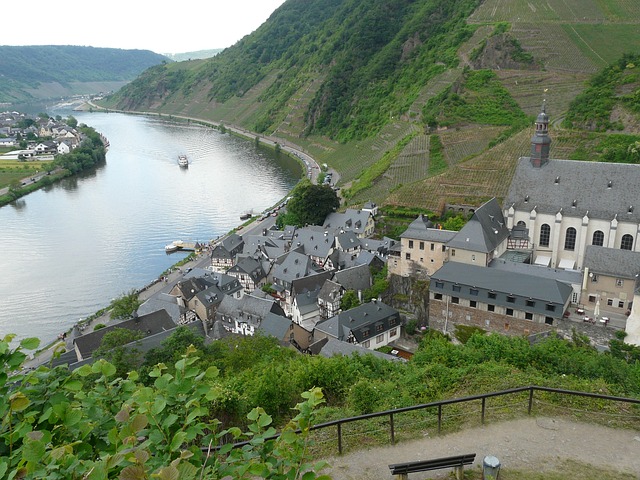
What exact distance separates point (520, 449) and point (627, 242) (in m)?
→ 27.2

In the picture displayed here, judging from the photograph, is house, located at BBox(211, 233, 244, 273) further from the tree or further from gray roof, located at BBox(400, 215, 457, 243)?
gray roof, located at BBox(400, 215, 457, 243)

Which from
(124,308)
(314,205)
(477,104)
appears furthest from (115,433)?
(477,104)

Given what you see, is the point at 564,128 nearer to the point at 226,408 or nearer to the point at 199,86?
the point at 226,408

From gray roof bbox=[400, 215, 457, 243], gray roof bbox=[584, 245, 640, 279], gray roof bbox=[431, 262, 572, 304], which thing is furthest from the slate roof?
gray roof bbox=[584, 245, 640, 279]

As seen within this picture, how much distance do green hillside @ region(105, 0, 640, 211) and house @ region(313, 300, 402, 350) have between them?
14.4 m

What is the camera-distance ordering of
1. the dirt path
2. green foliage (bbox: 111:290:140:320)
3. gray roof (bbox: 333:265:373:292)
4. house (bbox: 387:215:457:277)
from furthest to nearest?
gray roof (bbox: 333:265:373:292), house (bbox: 387:215:457:277), green foliage (bbox: 111:290:140:320), the dirt path

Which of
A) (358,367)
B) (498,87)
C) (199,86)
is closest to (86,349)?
(358,367)

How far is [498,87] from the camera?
5962 cm

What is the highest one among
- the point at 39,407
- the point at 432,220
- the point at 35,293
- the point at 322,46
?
the point at 322,46

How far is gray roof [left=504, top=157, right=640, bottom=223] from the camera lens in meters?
31.4

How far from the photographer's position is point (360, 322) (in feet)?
94.1

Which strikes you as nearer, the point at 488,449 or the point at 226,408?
Answer: the point at 488,449

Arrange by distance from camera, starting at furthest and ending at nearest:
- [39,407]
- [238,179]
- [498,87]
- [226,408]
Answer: [238,179] < [498,87] < [226,408] < [39,407]

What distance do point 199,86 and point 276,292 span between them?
137 meters
